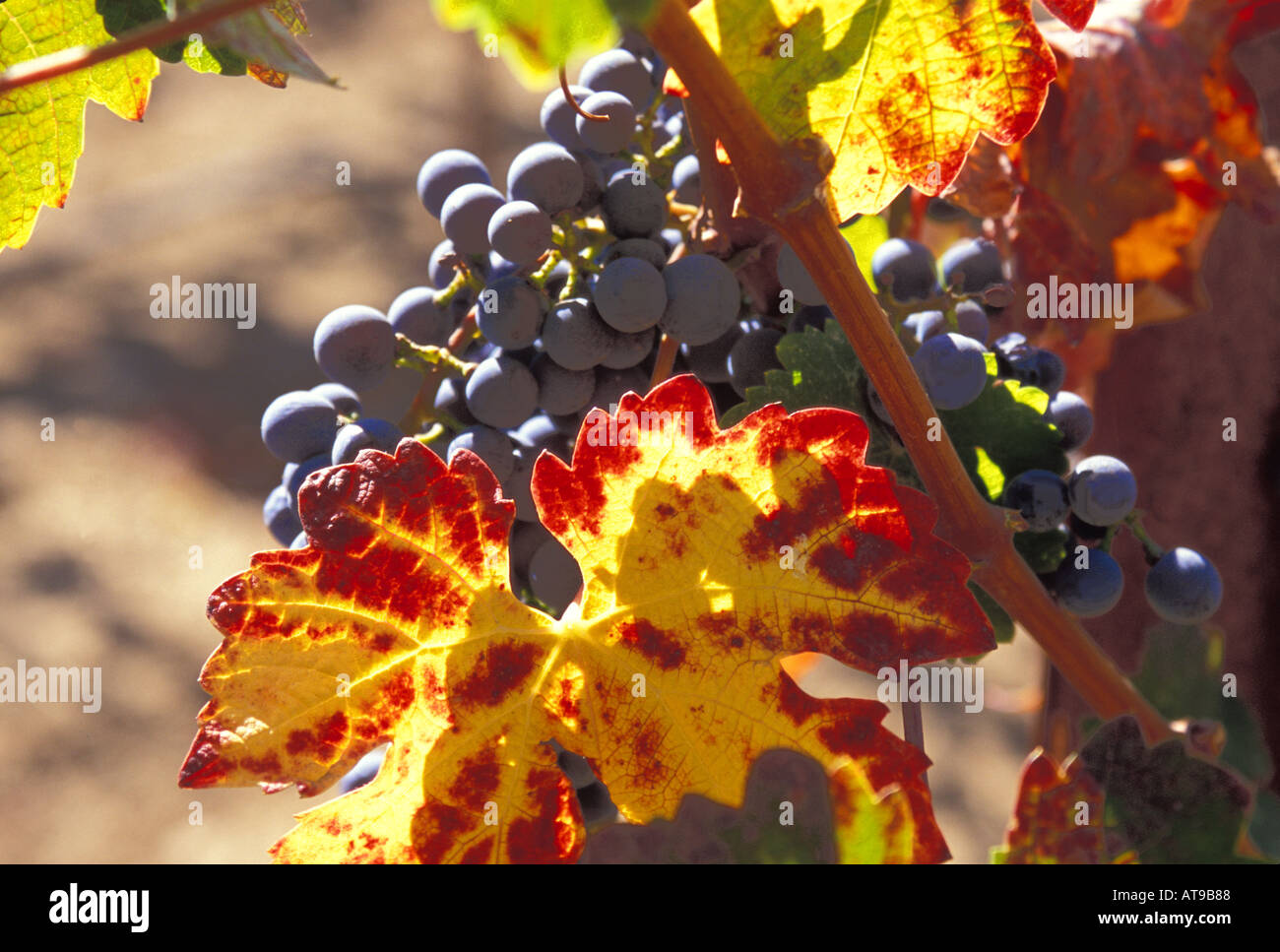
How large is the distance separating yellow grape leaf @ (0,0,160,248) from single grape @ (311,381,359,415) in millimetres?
133

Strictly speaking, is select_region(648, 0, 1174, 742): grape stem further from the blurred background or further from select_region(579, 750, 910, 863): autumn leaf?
the blurred background

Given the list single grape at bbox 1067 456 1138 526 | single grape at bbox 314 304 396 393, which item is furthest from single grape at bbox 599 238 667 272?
single grape at bbox 1067 456 1138 526

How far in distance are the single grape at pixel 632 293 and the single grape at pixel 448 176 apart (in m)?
0.12

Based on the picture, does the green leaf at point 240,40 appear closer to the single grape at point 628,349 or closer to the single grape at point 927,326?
the single grape at point 628,349

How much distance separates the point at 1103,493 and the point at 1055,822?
142mm

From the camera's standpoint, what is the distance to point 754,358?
1.48 feet

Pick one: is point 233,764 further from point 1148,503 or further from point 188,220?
point 188,220

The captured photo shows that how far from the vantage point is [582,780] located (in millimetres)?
463

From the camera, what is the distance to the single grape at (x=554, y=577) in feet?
1.46

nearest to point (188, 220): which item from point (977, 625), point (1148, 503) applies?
point (1148, 503)

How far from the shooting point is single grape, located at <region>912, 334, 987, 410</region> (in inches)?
16.7

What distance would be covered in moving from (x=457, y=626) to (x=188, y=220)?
216cm

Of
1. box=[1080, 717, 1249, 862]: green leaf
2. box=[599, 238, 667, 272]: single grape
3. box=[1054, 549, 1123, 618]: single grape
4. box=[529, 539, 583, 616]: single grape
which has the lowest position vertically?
box=[1080, 717, 1249, 862]: green leaf

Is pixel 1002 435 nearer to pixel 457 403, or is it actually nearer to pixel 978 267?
pixel 978 267
